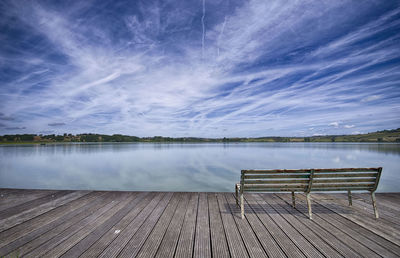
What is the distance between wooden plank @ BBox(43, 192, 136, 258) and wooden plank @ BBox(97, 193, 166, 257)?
60 cm

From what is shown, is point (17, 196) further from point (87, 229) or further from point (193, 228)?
point (193, 228)

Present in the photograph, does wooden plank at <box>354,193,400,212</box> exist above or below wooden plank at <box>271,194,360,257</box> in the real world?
below

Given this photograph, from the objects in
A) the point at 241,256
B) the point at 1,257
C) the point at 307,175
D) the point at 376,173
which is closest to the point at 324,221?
the point at 307,175

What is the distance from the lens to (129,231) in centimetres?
318

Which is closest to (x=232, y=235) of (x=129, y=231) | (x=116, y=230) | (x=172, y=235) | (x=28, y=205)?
(x=172, y=235)

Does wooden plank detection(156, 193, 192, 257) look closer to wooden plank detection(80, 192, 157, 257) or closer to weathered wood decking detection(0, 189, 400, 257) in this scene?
weathered wood decking detection(0, 189, 400, 257)

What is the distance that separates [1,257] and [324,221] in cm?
546

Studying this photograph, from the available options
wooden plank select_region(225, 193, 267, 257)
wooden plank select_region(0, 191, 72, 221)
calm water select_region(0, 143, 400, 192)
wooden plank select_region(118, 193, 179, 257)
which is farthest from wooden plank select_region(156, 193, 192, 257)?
calm water select_region(0, 143, 400, 192)

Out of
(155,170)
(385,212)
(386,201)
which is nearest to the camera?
(385,212)

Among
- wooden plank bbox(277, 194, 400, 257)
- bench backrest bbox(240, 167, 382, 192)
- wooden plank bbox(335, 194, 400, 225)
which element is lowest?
wooden plank bbox(335, 194, 400, 225)

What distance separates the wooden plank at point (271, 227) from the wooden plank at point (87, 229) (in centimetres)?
323

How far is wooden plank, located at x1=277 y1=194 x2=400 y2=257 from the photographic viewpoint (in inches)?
102

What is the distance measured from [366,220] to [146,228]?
14.7 ft

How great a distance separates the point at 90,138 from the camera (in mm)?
138000
